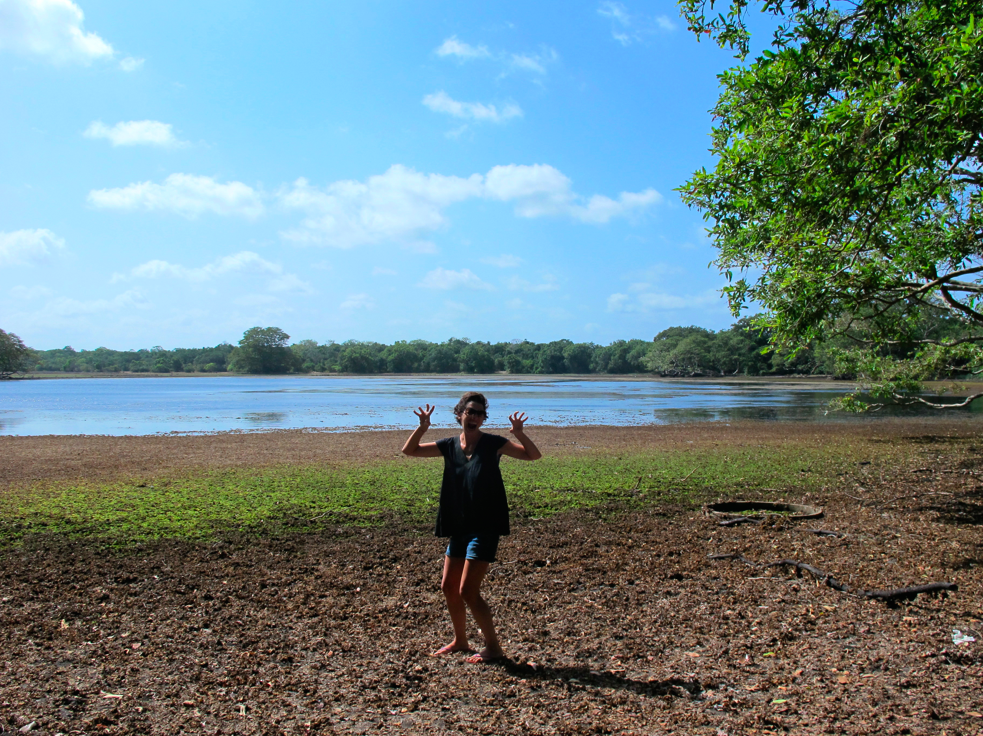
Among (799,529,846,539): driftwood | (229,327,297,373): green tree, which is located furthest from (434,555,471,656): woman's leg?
(229,327,297,373): green tree

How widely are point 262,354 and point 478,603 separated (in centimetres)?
17159

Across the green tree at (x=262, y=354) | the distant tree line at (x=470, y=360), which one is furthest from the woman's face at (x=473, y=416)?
the green tree at (x=262, y=354)

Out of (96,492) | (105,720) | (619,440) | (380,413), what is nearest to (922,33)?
(105,720)

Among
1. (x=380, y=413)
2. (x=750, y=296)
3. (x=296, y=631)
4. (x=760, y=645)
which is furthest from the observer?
(x=380, y=413)

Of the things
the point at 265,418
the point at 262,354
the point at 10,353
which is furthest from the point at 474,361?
the point at 265,418

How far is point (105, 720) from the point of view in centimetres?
391

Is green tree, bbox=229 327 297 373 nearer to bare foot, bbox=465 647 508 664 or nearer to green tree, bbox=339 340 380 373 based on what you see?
green tree, bbox=339 340 380 373

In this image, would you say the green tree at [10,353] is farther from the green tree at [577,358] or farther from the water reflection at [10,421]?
the green tree at [577,358]

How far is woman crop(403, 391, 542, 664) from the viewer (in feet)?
14.8

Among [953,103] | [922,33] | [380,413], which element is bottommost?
[380,413]

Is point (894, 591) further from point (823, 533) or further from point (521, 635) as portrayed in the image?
point (521, 635)

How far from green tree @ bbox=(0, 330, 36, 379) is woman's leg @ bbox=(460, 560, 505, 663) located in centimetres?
14202

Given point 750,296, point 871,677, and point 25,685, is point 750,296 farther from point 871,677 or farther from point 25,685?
point 25,685

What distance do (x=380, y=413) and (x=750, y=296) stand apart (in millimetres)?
27631
